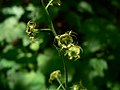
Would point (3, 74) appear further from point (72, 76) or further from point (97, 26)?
point (97, 26)

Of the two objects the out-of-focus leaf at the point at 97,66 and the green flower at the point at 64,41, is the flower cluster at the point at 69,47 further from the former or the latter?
the out-of-focus leaf at the point at 97,66

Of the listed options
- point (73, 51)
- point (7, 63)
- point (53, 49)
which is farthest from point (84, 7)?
point (73, 51)

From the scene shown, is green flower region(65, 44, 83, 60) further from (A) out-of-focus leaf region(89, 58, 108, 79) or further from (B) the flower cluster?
(A) out-of-focus leaf region(89, 58, 108, 79)

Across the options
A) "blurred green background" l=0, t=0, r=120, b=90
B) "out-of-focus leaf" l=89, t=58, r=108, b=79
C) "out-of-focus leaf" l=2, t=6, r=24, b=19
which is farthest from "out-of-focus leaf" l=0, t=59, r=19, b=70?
"out-of-focus leaf" l=89, t=58, r=108, b=79

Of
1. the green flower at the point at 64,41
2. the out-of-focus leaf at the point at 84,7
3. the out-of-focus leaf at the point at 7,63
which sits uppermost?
the out-of-focus leaf at the point at 84,7

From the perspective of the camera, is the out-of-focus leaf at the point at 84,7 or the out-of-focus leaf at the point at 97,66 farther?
the out-of-focus leaf at the point at 84,7

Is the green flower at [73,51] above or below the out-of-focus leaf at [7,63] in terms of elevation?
below

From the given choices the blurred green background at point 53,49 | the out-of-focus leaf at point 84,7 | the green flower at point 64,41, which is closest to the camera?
the green flower at point 64,41

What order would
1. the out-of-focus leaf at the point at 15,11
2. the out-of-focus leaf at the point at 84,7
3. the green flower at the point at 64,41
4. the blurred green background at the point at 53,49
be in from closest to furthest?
1. the green flower at the point at 64,41
2. the blurred green background at the point at 53,49
3. the out-of-focus leaf at the point at 15,11
4. the out-of-focus leaf at the point at 84,7

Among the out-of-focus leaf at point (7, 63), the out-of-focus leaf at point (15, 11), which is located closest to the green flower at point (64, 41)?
the out-of-focus leaf at point (7, 63)
